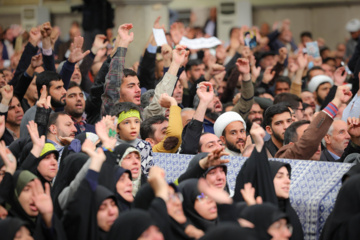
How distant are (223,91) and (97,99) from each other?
2701mm

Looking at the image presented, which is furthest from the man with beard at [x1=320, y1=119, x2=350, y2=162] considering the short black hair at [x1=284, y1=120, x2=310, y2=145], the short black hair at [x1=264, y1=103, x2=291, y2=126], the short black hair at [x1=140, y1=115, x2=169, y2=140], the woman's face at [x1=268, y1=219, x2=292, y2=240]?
the woman's face at [x1=268, y1=219, x2=292, y2=240]

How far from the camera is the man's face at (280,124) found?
30.9 ft

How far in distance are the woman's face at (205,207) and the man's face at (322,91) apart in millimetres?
5547

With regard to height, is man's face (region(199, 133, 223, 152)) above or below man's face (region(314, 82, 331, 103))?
above

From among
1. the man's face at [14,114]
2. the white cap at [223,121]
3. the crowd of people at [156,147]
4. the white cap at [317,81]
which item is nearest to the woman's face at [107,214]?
the crowd of people at [156,147]

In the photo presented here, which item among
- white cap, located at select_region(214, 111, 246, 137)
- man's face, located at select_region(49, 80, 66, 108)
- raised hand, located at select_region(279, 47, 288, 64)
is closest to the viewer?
white cap, located at select_region(214, 111, 246, 137)

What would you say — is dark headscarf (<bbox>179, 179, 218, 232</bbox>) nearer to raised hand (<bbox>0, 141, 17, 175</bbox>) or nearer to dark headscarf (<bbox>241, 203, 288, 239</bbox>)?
dark headscarf (<bbox>241, 203, 288, 239</bbox>)

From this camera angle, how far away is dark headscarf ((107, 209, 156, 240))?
6441 millimetres

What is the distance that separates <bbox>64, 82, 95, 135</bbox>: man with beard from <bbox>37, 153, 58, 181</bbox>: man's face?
1.75 meters

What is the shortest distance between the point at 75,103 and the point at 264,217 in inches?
148

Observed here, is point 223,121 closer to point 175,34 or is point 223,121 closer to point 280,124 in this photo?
point 280,124

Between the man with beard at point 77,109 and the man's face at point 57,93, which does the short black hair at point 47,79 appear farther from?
the man with beard at point 77,109

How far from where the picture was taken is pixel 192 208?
282 inches

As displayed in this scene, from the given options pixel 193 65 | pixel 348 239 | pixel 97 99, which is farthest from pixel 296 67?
pixel 348 239
